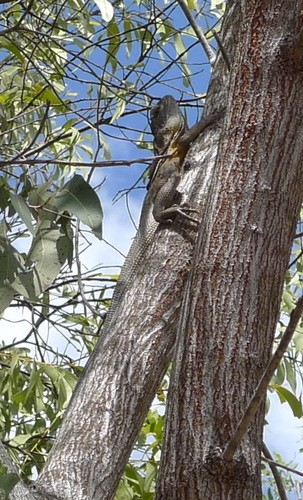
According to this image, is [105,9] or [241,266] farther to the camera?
[105,9]

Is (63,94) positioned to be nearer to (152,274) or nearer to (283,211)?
(152,274)

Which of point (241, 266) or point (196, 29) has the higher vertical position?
point (196, 29)

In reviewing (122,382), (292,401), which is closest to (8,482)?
(122,382)

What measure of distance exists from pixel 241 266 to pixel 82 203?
0.41 meters

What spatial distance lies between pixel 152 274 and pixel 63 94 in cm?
204

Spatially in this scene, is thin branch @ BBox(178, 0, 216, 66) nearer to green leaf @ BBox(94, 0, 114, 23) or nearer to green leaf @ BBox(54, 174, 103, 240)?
green leaf @ BBox(94, 0, 114, 23)

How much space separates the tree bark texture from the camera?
1.37 metres

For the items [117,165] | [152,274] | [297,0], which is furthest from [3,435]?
[297,0]

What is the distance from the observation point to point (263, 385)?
122 centimetres

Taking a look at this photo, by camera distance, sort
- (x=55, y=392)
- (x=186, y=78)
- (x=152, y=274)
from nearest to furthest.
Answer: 1. (x=152, y=274)
2. (x=55, y=392)
3. (x=186, y=78)

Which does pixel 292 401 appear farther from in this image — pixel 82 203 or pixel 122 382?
pixel 82 203

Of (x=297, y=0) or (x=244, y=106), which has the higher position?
(x=297, y=0)

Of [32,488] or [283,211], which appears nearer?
[283,211]

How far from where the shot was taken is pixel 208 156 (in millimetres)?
2244
